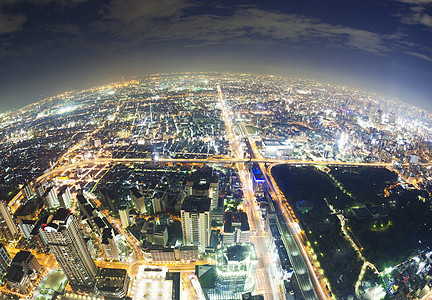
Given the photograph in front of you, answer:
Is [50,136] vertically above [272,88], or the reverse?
[272,88]

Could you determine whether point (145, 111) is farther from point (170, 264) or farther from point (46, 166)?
point (170, 264)

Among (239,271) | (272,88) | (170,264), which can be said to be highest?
(272,88)

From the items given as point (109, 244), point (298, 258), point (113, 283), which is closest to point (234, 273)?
point (298, 258)

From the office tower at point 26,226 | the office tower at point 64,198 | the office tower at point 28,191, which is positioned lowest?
the office tower at point 26,226

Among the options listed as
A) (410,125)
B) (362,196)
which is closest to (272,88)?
(410,125)

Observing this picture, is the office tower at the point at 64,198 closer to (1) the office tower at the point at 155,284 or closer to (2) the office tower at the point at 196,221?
(1) the office tower at the point at 155,284

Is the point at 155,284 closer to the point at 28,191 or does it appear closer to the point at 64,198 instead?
the point at 64,198

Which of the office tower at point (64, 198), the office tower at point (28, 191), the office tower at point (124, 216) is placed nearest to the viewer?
the office tower at point (124, 216)

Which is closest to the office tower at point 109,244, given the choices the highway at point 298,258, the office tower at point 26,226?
the office tower at point 26,226
